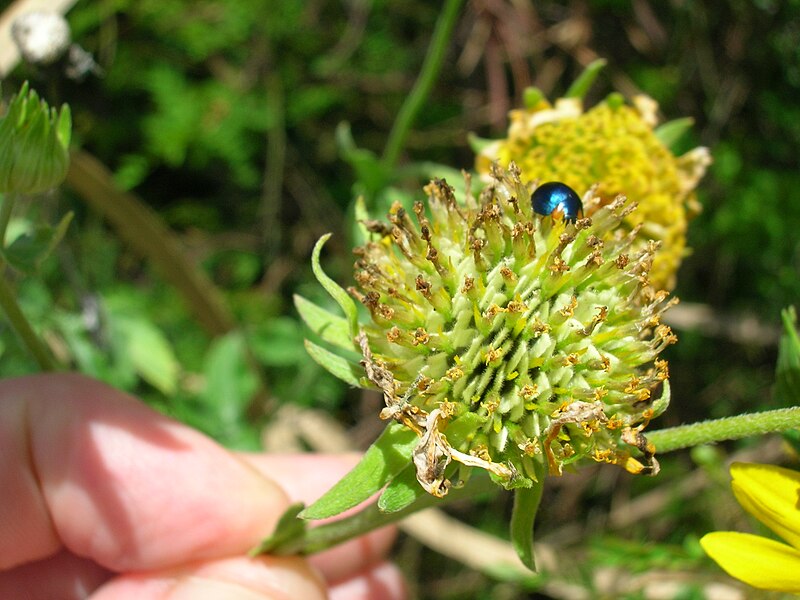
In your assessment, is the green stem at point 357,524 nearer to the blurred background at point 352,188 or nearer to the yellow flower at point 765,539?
the yellow flower at point 765,539

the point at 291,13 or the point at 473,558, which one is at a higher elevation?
the point at 291,13

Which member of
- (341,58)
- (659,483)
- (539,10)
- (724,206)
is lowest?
(659,483)

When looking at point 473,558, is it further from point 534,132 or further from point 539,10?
point 539,10

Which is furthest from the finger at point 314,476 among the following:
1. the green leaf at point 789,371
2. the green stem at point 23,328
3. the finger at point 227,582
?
the green leaf at point 789,371

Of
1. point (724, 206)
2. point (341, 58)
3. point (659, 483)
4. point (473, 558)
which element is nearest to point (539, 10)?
point (341, 58)

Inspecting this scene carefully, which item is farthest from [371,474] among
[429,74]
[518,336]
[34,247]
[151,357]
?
[151,357]

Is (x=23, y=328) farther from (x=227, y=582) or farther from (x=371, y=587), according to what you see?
(x=371, y=587)

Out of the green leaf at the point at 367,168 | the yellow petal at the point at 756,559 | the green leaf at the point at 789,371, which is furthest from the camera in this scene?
the green leaf at the point at 367,168
